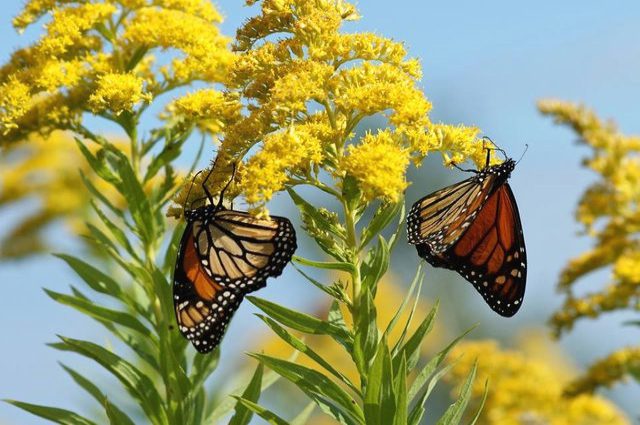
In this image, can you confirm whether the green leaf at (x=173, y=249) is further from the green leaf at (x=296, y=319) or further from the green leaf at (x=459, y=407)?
the green leaf at (x=459, y=407)

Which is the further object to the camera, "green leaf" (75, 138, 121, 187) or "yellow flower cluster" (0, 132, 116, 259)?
"yellow flower cluster" (0, 132, 116, 259)

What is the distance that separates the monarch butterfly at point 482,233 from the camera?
11.4ft

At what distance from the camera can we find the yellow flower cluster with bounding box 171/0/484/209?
3062mm

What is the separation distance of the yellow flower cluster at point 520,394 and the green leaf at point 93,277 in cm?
241

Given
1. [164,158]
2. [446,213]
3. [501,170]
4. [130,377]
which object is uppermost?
[501,170]

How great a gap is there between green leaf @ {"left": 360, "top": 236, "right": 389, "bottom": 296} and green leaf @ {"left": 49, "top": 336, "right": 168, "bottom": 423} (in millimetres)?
1270

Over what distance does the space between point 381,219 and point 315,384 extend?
2.11 feet

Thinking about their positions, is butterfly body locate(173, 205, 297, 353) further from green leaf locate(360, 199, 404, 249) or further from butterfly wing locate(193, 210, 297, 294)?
green leaf locate(360, 199, 404, 249)

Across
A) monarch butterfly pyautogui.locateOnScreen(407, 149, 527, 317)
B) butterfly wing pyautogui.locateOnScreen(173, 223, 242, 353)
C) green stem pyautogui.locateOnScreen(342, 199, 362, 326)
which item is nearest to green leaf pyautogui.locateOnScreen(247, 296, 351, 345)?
green stem pyautogui.locateOnScreen(342, 199, 362, 326)

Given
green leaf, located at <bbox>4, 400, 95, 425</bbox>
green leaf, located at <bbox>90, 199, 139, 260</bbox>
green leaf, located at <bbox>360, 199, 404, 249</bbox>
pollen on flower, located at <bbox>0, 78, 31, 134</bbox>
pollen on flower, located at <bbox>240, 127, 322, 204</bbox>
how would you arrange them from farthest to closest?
pollen on flower, located at <bbox>0, 78, 31, 134</bbox> < green leaf, located at <bbox>90, 199, 139, 260</bbox> < green leaf, located at <bbox>4, 400, 95, 425</bbox> < green leaf, located at <bbox>360, 199, 404, 249</bbox> < pollen on flower, located at <bbox>240, 127, 322, 204</bbox>

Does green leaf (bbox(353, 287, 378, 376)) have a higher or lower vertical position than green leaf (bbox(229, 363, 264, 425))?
higher

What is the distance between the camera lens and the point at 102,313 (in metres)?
4.00

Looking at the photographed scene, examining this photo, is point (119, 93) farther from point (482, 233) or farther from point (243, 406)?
point (482, 233)

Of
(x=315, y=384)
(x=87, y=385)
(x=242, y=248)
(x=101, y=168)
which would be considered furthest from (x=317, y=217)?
(x=87, y=385)
